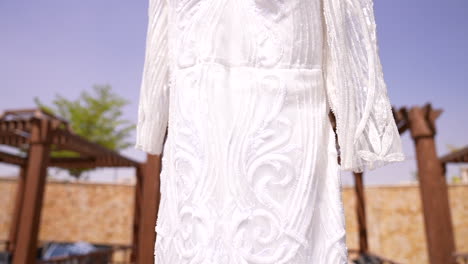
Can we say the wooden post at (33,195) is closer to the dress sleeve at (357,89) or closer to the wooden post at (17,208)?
the wooden post at (17,208)

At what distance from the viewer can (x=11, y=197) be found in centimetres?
1259

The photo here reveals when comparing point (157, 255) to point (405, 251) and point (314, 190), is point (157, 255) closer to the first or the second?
point (314, 190)

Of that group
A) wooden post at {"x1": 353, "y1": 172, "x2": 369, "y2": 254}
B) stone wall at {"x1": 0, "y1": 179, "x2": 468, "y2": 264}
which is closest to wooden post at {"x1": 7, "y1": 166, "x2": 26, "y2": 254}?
stone wall at {"x1": 0, "y1": 179, "x2": 468, "y2": 264}

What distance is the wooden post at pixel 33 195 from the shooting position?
15.9 feet

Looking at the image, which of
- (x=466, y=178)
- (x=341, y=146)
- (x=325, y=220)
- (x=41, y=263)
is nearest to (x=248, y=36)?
(x=341, y=146)

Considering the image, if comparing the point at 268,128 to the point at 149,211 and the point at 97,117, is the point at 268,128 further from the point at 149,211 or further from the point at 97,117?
the point at 97,117

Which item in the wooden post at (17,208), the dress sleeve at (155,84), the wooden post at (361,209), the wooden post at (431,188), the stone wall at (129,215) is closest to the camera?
the dress sleeve at (155,84)

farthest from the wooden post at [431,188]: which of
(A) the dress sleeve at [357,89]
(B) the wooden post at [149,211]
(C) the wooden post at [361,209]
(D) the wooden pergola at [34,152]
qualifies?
(A) the dress sleeve at [357,89]

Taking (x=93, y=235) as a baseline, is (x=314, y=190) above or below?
above

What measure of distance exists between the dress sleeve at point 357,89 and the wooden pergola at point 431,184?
419 centimetres

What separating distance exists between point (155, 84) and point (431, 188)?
4438 millimetres

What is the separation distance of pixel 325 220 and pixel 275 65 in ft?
1.38

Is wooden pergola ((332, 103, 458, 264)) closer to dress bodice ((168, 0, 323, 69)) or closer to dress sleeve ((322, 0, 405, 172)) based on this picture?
dress sleeve ((322, 0, 405, 172))

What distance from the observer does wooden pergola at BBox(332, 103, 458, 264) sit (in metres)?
4.29
